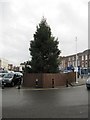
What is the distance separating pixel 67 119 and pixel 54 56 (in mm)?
25401

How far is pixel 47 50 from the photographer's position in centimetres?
3603

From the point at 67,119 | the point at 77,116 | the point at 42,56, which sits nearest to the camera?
the point at 67,119

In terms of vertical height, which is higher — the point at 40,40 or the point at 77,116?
the point at 40,40

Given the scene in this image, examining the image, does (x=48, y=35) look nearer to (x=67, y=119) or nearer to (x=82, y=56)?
(x=67, y=119)

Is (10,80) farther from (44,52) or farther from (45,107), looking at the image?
(45,107)

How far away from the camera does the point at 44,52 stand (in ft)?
118

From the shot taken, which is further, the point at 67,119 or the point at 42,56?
the point at 42,56

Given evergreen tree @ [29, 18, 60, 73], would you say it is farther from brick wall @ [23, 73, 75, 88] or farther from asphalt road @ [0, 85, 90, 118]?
asphalt road @ [0, 85, 90, 118]

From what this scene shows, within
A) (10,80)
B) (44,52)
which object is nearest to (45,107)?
(10,80)

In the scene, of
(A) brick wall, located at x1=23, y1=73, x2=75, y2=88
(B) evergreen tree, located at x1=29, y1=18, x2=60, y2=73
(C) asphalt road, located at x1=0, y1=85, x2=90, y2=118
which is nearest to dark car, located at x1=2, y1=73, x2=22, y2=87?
(A) brick wall, located at x1=23, y1=73, x2=75, y2=88

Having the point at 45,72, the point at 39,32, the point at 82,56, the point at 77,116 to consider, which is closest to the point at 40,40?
the point at 39,32

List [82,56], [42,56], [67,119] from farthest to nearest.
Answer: [82,56] < [42,56] < [67,119]

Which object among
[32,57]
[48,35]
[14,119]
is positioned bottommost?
[14,119]

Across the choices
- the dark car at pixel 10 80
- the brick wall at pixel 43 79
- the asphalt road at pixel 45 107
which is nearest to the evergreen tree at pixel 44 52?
the brick wall at pixel 43 79
